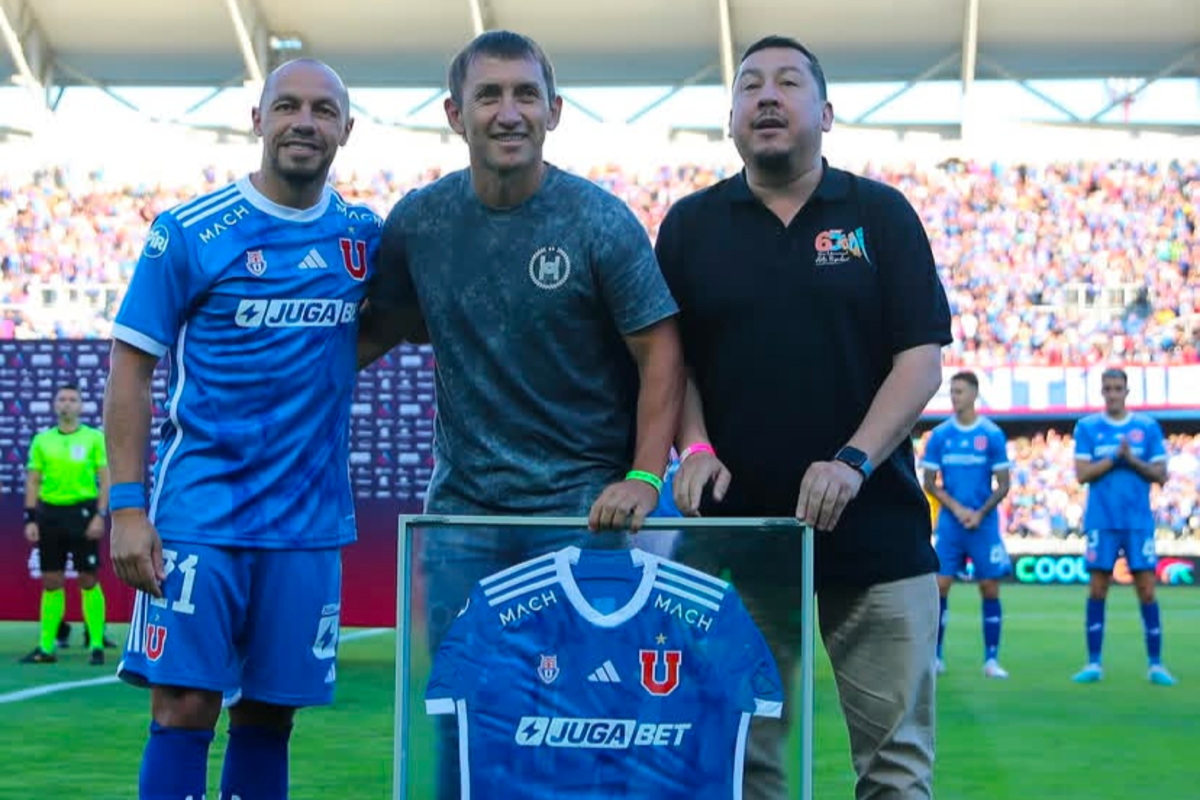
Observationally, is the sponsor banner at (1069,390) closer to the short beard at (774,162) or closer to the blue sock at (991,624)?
the blue sock at (991,624)

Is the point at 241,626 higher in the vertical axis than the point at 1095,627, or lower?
higher

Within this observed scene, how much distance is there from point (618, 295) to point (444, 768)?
1022 millimetres

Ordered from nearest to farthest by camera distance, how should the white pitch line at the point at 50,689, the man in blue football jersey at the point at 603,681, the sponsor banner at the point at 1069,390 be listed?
the man in blue football jersey at the point at 603,681 < the white pitch line at the point at 50,689 < the sponsor banner at the point at 1069,390

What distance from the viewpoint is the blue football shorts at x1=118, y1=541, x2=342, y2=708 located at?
3875mm

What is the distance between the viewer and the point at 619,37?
30062mm

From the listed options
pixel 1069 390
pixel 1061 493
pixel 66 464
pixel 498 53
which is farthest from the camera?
pixel 1061 493

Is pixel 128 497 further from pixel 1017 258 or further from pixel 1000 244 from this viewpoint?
pixel 1000 244

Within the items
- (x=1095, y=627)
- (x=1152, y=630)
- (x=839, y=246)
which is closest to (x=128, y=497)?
(x=839, y=246)

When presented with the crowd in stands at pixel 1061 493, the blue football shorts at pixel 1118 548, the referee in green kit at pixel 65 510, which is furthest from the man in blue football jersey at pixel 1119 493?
the crowd in stands at pixel 1061 493

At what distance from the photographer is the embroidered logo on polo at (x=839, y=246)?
377 cm

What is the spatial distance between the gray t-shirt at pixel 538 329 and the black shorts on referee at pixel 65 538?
8.65 metres

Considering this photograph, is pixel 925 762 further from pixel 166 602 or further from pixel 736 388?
pixel 166 602

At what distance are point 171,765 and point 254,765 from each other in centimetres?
25

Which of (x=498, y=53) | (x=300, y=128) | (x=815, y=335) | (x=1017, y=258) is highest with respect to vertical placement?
(x=1017, y=258)
